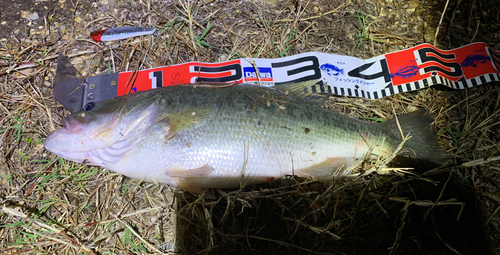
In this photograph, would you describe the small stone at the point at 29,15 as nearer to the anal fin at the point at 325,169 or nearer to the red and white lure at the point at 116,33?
the red and white lure at the point at 116,33

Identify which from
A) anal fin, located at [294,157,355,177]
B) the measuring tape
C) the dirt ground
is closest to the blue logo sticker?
the measuring tape

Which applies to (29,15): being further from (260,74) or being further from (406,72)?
(406,72)

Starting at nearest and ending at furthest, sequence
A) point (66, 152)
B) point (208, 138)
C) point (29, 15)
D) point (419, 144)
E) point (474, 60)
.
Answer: point (208, 138) → point (66, 152) → point (419, 144) → point (474, 60) → point (29, 15)

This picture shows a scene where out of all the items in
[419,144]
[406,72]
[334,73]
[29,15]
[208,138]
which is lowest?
[419,144]

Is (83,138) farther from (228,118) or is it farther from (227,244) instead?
(227,244)

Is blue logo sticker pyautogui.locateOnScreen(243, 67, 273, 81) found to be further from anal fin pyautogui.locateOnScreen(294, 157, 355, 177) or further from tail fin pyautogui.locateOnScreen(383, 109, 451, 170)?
tail fin pyautogui.locateOnScreen(383, 109, 451, 170)

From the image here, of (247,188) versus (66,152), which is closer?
(66,152)

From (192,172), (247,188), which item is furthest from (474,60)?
(192,172)
